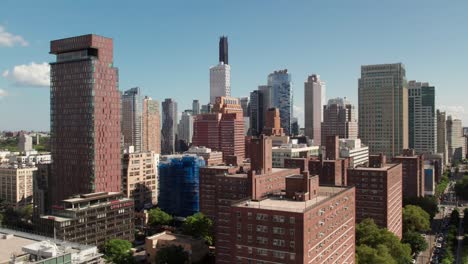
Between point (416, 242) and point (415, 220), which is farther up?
point (415, 220)

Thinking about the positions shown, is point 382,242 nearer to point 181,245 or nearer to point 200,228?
point 200,228

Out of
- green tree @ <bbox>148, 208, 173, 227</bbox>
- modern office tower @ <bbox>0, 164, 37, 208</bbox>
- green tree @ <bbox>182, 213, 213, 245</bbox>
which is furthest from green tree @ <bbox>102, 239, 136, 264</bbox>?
modern office tower @ <bbox>0, 164, 37, 208</bbox>

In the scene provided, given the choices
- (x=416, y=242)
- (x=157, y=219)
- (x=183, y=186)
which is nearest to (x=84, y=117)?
(x=157, y=219)

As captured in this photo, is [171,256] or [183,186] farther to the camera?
[183,186]

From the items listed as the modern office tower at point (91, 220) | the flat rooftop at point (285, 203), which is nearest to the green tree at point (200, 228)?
the modern office tower at point (91, 220)

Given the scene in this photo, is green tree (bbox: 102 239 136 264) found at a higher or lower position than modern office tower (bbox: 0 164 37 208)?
lower

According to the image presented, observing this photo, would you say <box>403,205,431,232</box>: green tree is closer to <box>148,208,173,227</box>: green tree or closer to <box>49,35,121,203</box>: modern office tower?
<box>148,208,173,227</box>: green tree

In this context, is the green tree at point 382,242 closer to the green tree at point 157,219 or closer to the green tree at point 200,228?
the green tree at point 200,228
